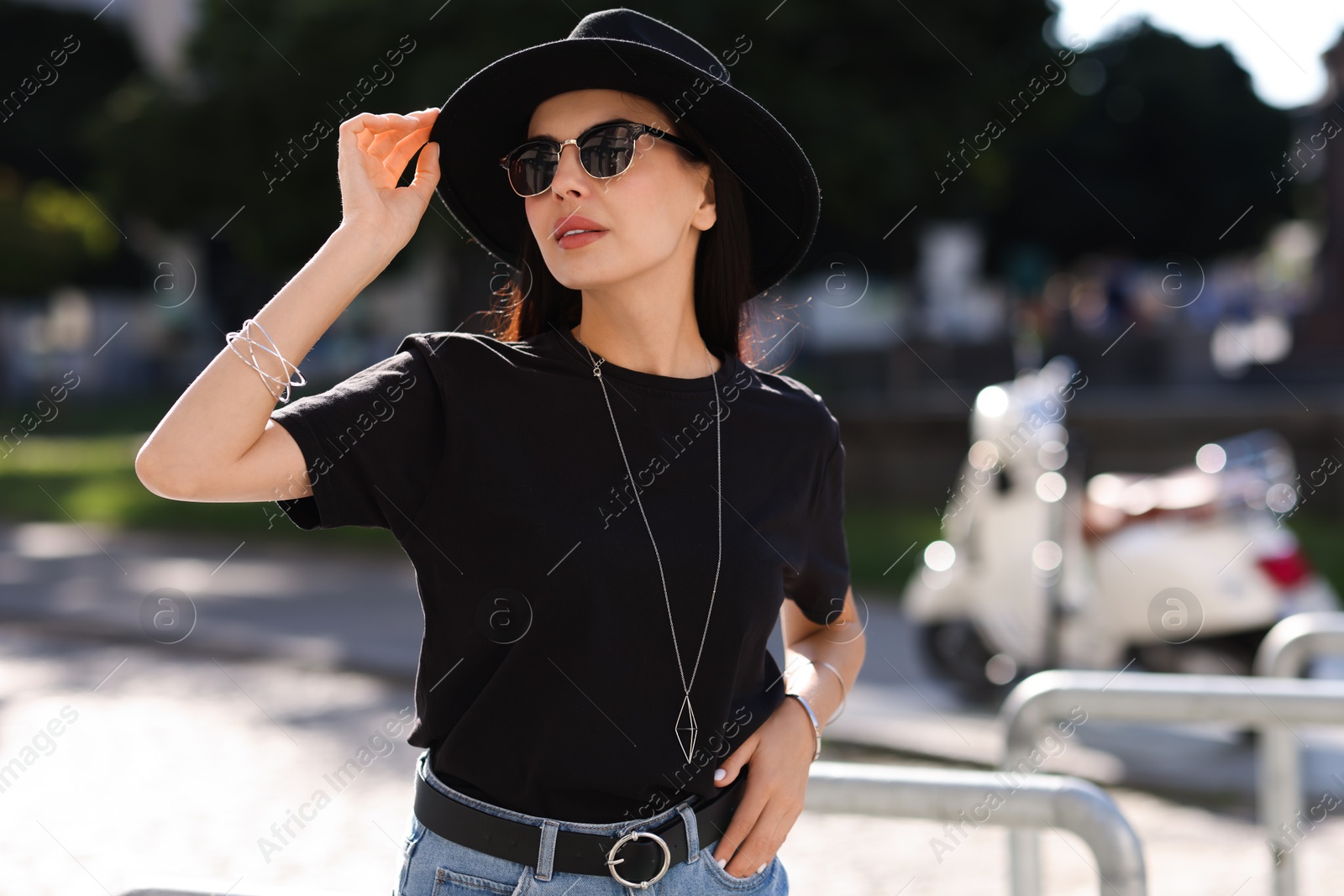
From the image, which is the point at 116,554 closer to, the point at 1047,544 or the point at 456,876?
the point at 1047,544

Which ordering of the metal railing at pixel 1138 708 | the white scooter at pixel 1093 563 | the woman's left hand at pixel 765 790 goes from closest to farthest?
the woman's left hand at pixel 765 790
the metal railing at pixel 1138 708
the white scooter at pixel 1093 563

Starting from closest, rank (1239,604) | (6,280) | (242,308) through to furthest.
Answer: (1239,604), (6,280), (242,308)

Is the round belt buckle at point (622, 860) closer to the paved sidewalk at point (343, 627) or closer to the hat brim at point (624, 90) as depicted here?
the hat brim at point (624, 90)

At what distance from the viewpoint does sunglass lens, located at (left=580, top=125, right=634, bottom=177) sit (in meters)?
1.87

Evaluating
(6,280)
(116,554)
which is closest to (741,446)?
(116,554)

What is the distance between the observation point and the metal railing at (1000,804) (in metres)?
2.10

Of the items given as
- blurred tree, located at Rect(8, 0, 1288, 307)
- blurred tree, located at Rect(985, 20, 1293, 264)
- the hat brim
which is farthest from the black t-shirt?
blurred tree, located at Rect(985, 20, 1293, 264)

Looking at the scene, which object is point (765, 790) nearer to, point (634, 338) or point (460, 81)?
point (634, 338)

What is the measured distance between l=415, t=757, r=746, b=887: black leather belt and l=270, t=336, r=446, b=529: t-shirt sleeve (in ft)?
1.13

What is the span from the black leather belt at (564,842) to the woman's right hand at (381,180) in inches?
25.8

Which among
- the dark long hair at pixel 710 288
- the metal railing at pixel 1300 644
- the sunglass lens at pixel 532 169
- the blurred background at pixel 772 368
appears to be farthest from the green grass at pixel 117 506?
the sunglass lens at pixel 532 169

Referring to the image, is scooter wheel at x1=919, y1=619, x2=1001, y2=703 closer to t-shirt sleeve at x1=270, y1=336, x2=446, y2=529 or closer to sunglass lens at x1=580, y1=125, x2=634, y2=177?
sunglass lens at x1=580, y1=125, x2=634, y2=177

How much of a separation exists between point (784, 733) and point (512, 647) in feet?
1.33

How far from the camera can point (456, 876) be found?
65.9 inches
